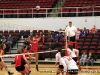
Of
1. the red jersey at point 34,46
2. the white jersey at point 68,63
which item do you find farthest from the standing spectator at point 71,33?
the white jersey at point 68,63

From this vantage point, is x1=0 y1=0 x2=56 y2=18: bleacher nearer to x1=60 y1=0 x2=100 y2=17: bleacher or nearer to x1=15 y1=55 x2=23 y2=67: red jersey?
x1=60 y1=0 x2=100 y2=17: bleacher

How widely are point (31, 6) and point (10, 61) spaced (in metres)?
8.28

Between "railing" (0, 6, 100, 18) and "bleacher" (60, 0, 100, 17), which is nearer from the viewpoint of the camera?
"bleacher" (60, 0, 100, 17)

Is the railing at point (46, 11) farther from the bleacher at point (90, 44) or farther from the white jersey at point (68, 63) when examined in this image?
the white jersey at point (68, 63)

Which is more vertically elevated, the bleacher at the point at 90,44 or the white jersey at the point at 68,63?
the white jersey at the point at 68,63

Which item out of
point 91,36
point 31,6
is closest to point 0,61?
point 91,36

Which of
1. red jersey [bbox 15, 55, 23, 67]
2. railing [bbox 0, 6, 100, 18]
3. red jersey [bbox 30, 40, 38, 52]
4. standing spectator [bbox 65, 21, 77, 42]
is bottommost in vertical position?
red jersey [bbox 30, 40, 38, 52]

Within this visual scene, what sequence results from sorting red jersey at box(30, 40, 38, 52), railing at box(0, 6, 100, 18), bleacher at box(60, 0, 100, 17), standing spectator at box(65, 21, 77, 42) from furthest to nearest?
railing at box(0, 6, 100, 18), bleacher at box(60, 0, 100, 17), red jersey at box(30, 40, 38, 52), standing spectator at box(65, 21, 77, 42)

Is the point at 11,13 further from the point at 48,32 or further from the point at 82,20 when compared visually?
the point at 82,20

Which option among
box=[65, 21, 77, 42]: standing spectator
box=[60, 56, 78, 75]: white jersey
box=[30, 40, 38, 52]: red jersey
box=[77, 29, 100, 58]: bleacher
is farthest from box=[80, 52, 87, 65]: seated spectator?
box=[60, 56, 78, 75]: white jersey

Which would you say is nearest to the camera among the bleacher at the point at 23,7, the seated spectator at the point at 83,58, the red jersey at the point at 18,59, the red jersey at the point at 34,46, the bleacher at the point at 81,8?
the red jersey at the point at 18,59

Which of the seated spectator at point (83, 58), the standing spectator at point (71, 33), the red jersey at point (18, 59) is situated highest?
the standing spectator at point (71, 33)

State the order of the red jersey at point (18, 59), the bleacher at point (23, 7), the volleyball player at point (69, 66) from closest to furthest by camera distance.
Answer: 1. the volleyball player at point (69, 66)
2. the red jersey at point (18, 59)
3. the bleacher at point (23, 7)

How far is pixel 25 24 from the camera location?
1188 inches
